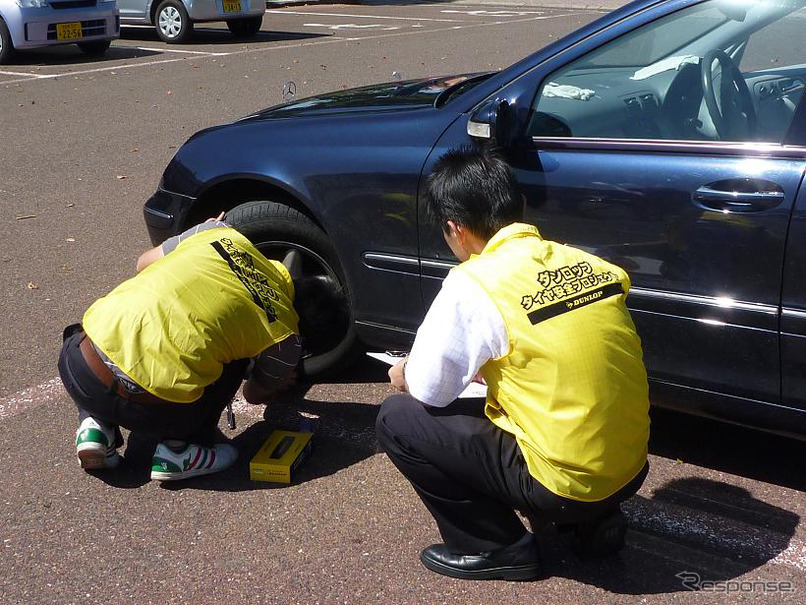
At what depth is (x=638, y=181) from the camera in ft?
9.92

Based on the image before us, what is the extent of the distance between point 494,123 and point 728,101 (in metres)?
0.74

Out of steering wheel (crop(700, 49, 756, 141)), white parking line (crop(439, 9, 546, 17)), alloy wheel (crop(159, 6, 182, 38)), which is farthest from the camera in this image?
white parking line (crop(439, 9, 546, 17))

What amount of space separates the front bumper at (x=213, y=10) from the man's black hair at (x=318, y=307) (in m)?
12.1

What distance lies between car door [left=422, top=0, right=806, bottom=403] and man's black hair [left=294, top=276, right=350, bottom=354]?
1.43 ft

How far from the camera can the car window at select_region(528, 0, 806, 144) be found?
10.4 ft

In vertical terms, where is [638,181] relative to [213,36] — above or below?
above

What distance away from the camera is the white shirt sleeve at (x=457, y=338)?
99.0 inches

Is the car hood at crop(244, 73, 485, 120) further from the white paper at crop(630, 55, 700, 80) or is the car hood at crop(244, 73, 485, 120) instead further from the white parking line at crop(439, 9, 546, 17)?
the white parking line at crop(439, 9, 546, 17)

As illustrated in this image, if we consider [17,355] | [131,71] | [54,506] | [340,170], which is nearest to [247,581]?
[54,506]

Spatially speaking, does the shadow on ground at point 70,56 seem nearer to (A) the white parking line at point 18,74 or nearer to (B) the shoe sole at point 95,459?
(A) the white parking line at point 18,74

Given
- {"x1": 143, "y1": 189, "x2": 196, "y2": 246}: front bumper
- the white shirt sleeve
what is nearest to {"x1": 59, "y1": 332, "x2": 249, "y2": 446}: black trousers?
{"x1": 143, "y1": 189, "x2": 196, "y2": 246}: front bumper

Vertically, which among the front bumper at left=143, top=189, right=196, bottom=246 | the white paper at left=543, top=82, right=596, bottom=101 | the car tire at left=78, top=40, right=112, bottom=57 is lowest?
the car tire at left=78, top=40, right=112, bottom=57

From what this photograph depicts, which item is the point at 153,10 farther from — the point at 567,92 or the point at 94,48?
the point at 567,92

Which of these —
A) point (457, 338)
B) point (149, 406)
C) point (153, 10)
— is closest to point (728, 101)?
point (457, 338)
